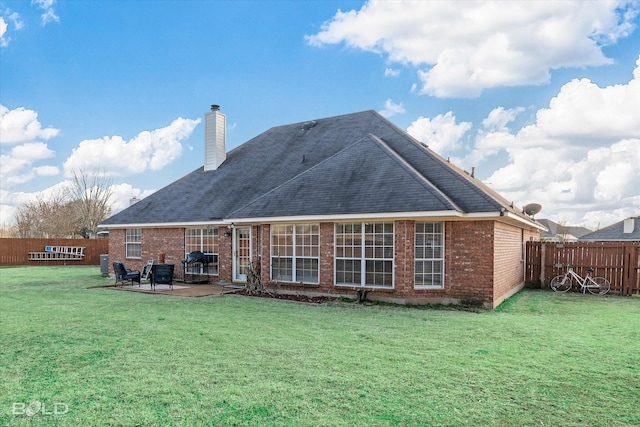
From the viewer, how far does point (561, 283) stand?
618 inches

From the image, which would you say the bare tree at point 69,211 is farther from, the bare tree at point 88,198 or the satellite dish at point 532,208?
the satellite dish at point 532,208

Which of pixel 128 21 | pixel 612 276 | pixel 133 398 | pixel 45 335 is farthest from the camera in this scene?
pixel 128 21

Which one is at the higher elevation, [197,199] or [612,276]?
[197,199]

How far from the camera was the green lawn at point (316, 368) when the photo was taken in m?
4.17

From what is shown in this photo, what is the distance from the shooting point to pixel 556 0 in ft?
35.1

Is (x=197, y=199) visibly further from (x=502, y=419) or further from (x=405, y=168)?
(x=502, y=419)

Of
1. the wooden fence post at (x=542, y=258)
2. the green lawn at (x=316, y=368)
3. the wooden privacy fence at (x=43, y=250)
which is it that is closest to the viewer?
the green lawn at (x=316, y=368)

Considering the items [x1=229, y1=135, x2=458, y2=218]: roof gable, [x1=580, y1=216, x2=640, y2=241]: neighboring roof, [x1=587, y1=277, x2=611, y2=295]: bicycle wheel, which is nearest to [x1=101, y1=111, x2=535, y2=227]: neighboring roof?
[x1=229, y1=135, x2=458, y2=218]: roof gable

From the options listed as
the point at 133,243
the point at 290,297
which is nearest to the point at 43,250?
the point at 133,243

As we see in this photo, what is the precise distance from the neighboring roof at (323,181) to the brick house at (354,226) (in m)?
0.05

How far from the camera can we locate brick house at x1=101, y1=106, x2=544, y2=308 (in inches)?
436

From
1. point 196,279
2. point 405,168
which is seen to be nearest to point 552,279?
point 405,168

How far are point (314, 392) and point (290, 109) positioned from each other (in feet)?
64.1

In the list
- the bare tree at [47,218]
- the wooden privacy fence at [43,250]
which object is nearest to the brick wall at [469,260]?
the wooden privacy fence at [43,250]
